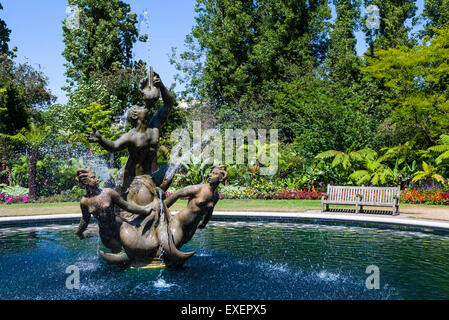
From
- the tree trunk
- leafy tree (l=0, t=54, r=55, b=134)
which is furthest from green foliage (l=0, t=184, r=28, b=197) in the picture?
leafy tree (l=0, t=54, r=55, b=134)

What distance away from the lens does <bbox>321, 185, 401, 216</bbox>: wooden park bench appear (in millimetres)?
13953

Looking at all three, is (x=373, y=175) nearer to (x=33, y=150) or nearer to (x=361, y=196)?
(x=361, y=196)

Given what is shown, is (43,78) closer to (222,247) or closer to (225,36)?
(225,36)

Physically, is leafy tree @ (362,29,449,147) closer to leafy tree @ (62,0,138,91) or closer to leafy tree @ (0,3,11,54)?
leafy tree @ (62,0,138,91)

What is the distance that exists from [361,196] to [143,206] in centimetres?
985

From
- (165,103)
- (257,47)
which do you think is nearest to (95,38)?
(257,47)

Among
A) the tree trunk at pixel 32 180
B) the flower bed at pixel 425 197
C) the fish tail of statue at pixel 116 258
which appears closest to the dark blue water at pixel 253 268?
the fish tail of statue at pixel 116 258

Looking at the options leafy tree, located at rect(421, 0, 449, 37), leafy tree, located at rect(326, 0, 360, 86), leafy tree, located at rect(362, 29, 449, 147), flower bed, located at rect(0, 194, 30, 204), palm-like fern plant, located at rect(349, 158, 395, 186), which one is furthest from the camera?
leafy tree, located at rect(326, 0, 360, 86)

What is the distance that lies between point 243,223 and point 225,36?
2505 centimetres

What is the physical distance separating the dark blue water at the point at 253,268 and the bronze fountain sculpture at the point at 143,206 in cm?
34

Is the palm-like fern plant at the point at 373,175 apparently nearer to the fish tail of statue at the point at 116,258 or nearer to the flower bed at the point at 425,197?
the flower bed at the point at 425,197

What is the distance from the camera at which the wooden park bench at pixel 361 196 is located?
14.0 metres

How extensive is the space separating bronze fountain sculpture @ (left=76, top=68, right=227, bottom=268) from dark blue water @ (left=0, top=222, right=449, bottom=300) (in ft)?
1.12
